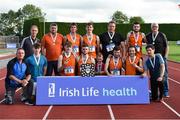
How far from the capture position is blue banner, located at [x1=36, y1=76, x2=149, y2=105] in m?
10.6

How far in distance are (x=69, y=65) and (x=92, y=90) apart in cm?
86

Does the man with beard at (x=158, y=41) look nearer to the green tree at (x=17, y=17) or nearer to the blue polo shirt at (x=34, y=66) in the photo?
the blue polo shirt at (x=34, y=66)

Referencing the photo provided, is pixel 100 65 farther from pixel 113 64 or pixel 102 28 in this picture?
pixel 102 28

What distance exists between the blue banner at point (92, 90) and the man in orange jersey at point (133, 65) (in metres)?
0.40

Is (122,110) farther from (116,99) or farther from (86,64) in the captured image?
(86,64)

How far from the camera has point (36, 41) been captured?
11531 millimetres

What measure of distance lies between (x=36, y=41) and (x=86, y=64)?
147 centimetres

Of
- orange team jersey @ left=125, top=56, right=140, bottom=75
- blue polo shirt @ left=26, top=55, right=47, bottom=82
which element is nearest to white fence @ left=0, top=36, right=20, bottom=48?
blue polo shirt @ left=26, top=55, right=47, bottom=82

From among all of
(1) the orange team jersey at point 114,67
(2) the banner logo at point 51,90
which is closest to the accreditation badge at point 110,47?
(1) the orange team jersey at point 114,67

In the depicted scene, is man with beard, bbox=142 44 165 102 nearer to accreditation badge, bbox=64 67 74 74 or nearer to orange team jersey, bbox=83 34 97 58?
orange team jersey, bbox=83 34 97 58

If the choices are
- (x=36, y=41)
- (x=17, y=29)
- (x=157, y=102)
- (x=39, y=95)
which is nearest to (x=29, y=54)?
(x=36, y=41)

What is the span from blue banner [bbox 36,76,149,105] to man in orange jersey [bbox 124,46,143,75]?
0.40 m

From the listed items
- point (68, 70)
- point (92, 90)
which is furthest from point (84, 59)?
point (92, 90)

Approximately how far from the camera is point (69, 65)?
11086mm
